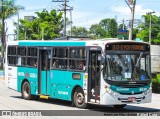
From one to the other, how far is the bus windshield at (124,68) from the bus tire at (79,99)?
1.61 metres

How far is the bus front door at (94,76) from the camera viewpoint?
18.1m

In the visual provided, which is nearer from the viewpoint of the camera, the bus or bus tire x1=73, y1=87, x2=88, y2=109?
the bus

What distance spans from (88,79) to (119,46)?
5.79 feet

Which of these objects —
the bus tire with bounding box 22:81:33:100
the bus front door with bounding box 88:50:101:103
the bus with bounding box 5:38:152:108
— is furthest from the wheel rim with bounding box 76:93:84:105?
the bus tire with bounding box 22:81:33:100

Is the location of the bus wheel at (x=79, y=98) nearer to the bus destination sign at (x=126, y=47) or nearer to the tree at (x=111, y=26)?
the bus destination sign at (x=126, y=47)

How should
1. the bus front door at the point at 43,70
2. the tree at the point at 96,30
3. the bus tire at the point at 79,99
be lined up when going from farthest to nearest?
the tree at the point at 96,30 → the bus front door at the point at 43,70 → the bus tire at the point at 79,99

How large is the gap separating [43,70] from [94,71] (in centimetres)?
408

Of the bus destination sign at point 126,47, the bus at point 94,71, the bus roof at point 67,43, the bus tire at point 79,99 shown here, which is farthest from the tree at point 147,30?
the bus destination sign at point 126,47

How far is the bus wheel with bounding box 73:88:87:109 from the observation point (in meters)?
18.8

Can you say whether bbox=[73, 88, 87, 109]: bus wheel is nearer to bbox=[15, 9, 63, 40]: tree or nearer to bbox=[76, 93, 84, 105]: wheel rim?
bbox=[76, 93, 84, 105]: wheel rim

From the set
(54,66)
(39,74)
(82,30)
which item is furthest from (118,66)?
(82,30)

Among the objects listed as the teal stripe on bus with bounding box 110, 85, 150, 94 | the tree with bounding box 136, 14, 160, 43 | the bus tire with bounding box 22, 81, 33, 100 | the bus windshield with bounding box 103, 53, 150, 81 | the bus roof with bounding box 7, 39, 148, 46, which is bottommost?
the bus tire with bounding box 22, 81, 33, 100

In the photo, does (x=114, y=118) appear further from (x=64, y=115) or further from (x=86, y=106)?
(x=86, y=106)

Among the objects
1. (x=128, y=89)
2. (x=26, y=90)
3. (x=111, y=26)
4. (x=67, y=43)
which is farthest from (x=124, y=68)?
(x=111, y=26)
